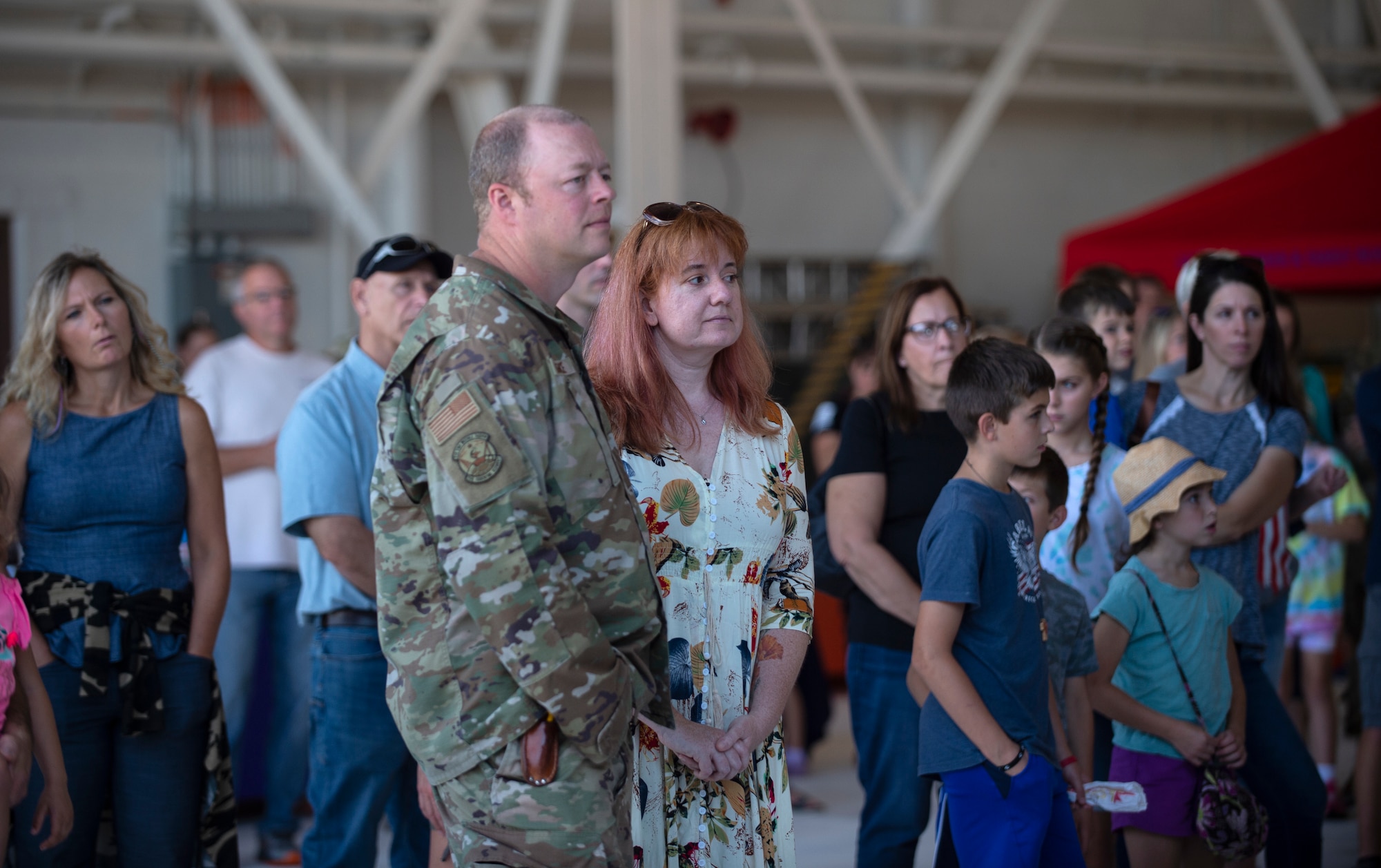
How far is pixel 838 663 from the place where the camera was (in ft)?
22.5

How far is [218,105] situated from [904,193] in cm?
449

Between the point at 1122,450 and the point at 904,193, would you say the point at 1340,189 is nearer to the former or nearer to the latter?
the point at 904,193

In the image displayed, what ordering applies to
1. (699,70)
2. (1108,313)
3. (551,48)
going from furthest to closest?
1. (699,70)
2. (551,48)
3. (1108,313)

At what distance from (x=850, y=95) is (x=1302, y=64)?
3291 millimetres

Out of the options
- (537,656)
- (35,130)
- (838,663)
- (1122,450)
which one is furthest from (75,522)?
(35,130)

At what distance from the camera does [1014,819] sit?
228 cm

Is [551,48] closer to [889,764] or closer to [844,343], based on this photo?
[844,343]

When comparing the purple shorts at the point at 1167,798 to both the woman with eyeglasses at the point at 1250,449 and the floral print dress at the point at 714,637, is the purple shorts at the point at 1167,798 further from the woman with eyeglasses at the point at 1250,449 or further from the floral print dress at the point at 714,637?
the floral print dress at the point at 714,637

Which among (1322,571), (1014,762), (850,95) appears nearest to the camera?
(1014,762)

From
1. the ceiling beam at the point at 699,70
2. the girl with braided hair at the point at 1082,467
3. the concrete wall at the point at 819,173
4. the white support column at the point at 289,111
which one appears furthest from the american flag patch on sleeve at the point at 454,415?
the concrete wall at the point at 819,173

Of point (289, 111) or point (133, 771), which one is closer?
point (133, 771)

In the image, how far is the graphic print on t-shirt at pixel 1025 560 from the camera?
2.36m

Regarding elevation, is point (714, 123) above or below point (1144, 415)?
above

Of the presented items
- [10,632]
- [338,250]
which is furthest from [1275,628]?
[338,250]
